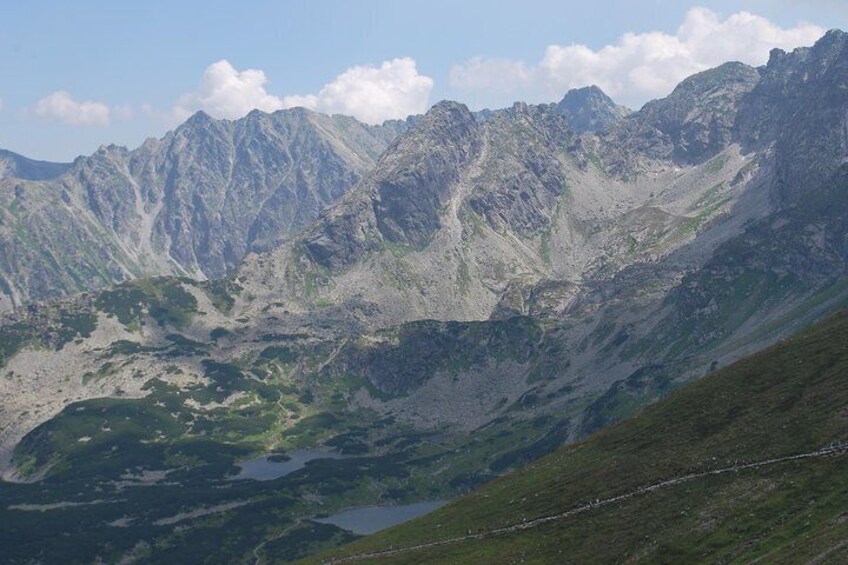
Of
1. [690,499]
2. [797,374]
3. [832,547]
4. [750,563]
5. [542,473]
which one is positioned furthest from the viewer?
[542,473]

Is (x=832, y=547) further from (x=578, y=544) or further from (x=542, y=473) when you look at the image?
(x=542, y=473)

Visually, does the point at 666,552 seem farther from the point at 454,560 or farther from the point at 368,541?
the point at 368,541

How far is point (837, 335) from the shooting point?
156 metres

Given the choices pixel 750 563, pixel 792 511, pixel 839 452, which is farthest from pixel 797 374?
pixel 750 563

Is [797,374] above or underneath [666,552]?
above

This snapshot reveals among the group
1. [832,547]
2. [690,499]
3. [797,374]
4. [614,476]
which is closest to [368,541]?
[614,476]

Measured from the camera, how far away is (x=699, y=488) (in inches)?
4779

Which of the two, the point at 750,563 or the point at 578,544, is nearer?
the point at 750,563

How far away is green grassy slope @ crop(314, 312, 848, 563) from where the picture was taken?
331ft

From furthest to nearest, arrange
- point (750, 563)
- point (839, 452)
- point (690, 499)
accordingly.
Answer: point (690, 499) → point (839, 452) → point (750, 563)

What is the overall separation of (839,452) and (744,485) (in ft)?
44.2

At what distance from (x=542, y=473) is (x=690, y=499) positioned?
191ft

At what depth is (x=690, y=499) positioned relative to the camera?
11912 centimetres

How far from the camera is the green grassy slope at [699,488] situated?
101 m
